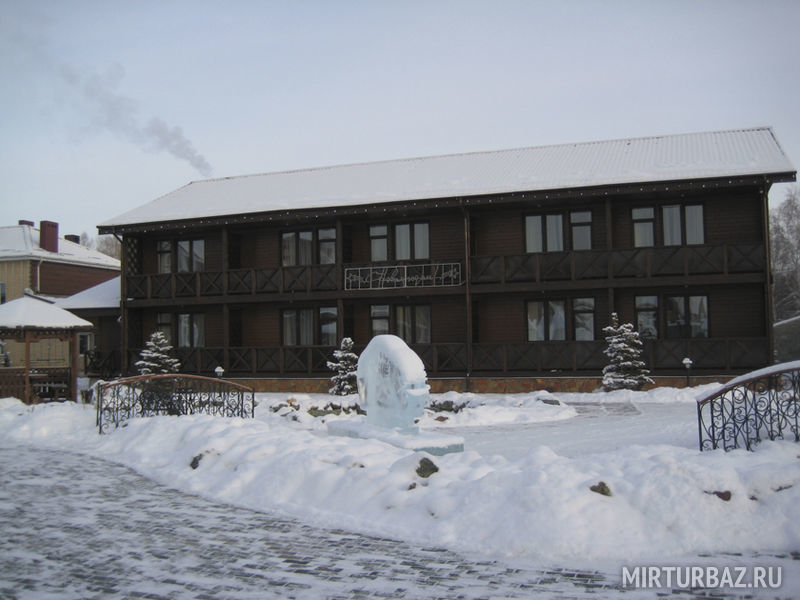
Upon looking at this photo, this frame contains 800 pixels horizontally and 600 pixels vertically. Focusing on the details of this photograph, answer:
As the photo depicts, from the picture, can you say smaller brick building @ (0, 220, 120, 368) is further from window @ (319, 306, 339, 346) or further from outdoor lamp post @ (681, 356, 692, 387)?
outdoor lamp post @ (681, 356, 692, 387)

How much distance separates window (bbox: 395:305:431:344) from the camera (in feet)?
77.0

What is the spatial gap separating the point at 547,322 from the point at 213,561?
57.8ft

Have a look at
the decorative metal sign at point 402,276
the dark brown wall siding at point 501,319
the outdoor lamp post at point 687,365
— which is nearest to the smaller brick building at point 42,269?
the decorative metal sign at point 402,276

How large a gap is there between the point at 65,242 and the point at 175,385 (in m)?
31.6

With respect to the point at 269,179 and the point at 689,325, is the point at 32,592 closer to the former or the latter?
the point at 689,325

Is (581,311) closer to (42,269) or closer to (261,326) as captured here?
(261,326)

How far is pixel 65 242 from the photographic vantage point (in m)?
42.2

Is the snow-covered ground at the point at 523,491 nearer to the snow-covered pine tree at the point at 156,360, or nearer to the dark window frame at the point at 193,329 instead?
the snow-covered pine tree at the point at 156,360

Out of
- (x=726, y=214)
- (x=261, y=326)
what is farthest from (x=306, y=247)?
(x=726, y=214)

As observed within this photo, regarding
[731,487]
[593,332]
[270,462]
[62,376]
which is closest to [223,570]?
[270,462]

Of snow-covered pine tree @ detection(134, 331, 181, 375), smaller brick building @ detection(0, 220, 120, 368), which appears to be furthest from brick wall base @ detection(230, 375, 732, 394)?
smaller brick building @ detection(0, 220, 120, 368)

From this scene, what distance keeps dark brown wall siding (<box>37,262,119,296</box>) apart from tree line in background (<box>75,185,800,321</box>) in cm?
4564

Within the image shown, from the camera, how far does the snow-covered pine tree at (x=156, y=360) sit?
23.1m

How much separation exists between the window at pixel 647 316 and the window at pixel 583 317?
1.35 m
